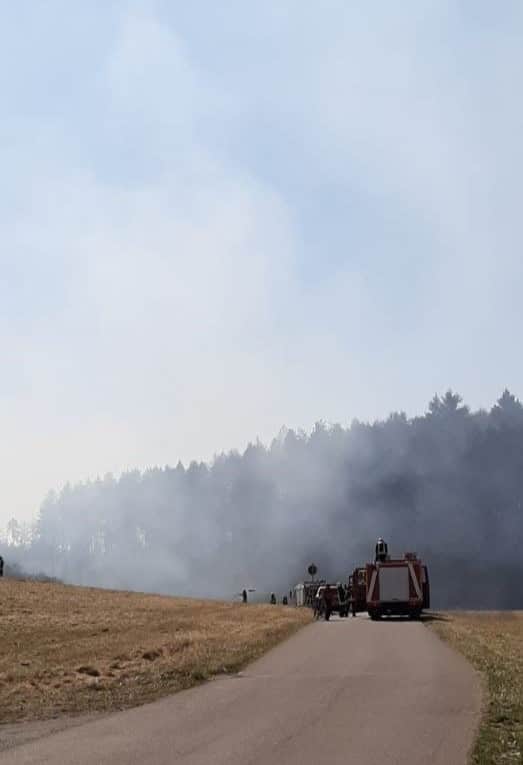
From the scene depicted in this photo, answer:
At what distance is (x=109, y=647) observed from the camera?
28688mm

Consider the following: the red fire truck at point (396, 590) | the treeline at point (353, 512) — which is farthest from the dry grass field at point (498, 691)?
the treeline at point (353, 512)

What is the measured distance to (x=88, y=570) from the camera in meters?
153

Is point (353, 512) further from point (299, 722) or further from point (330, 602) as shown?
point (299, 722)

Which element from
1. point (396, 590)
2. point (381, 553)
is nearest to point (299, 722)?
point (396, 590)

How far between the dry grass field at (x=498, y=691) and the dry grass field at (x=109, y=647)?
5150mm

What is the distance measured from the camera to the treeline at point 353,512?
107312mm

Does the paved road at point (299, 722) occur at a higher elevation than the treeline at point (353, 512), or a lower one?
lower

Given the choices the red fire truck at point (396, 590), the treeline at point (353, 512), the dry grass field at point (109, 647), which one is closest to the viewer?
the dry grass field at point (109, 647)

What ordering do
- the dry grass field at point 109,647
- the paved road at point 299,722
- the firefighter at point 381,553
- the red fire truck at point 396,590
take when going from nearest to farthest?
the paved road at point 299,722 < the dry grass field at point 109,647 < the red fire truck at point 396,590 < the firefighter at point 381,553

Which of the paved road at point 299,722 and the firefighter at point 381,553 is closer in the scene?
the paved road at point 299,722

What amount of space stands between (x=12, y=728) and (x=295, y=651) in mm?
11740

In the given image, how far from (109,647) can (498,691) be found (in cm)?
1495

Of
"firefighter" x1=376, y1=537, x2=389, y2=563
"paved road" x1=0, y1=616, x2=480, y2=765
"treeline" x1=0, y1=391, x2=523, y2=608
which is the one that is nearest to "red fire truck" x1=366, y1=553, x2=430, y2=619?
"firefighter" x1=376, y1=537, x2=389, y2=563

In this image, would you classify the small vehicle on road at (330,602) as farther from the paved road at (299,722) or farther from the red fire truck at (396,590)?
the paved road at (299,722)
